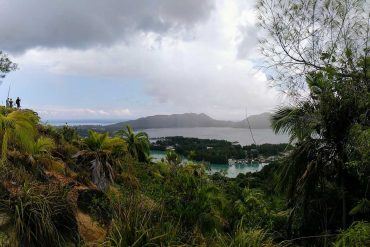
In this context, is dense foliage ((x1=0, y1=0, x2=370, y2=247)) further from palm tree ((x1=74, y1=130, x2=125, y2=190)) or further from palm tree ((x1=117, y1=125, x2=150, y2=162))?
palm tree ((x1=117, y1=125, x2=150, y2=162))

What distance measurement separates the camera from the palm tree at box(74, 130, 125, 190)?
1155 cm

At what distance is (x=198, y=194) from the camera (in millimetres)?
6891

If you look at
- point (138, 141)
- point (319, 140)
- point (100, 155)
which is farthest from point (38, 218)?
point (138, 141)

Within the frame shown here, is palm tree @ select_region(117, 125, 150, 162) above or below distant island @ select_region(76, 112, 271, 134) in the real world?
below

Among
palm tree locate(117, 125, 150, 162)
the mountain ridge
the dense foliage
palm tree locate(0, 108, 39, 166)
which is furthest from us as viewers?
palm tree locate(117, 125, 150, 162)

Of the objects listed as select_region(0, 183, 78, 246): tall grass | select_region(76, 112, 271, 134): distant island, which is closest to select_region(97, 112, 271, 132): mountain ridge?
select_region(76, 112, 271, 134): distant island

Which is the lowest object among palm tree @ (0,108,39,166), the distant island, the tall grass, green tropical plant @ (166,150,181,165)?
the tall grass

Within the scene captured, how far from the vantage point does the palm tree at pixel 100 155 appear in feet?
37.9

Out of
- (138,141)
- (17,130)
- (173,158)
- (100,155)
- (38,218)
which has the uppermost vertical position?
(17,130)

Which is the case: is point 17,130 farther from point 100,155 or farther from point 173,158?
point 100,155

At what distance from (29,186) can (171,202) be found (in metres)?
2.19

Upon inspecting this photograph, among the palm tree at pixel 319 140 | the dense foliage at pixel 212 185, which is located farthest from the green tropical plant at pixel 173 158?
the palm tree at pixel 319 140

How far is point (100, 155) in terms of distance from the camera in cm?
1279

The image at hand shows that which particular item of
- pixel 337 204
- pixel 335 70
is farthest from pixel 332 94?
pixel 337 204
